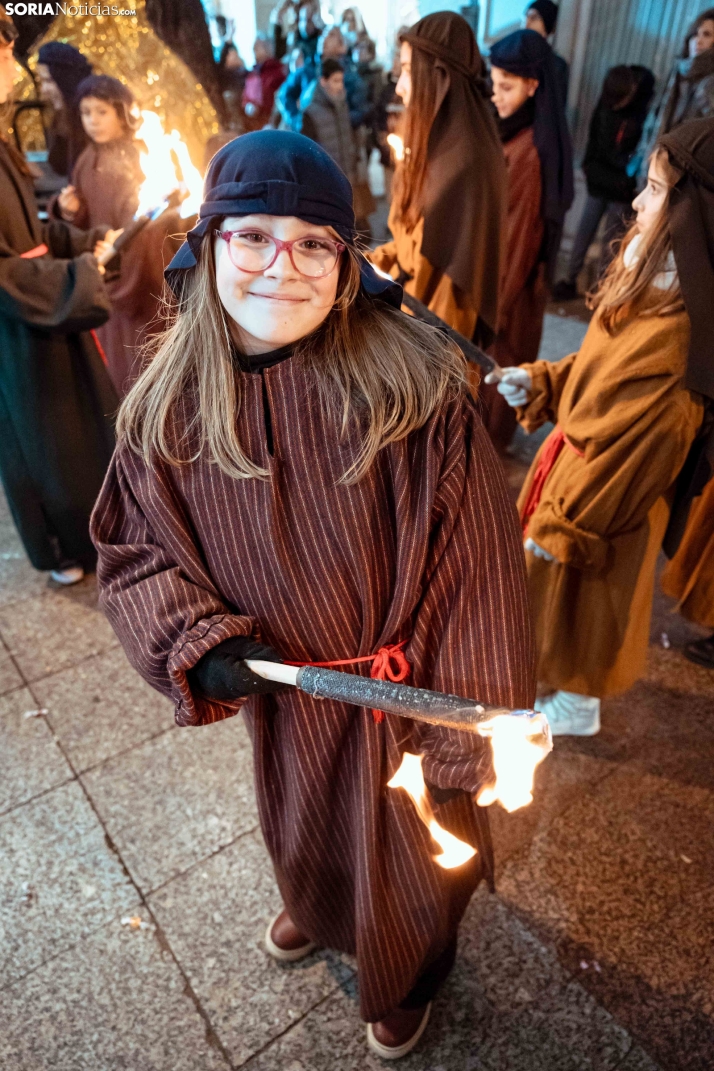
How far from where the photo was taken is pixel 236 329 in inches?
49.6

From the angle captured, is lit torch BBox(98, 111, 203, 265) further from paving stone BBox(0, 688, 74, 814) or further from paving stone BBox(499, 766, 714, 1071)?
paving stone BBox(499, 766, 714, 1071)

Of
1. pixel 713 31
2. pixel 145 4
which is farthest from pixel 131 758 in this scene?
pixel 713 31

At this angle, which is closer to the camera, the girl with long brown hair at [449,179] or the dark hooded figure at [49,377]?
the dark hooded figure at [49,377]

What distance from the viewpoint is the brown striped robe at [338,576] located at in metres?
1.23

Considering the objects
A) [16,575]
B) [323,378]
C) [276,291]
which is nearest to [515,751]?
[323,378]

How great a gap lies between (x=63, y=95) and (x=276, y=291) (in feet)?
10.4

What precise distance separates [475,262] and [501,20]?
11.0 feet

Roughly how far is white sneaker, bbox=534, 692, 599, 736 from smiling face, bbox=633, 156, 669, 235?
60.0 inches

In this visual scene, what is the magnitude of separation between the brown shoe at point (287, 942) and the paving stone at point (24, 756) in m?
0.95

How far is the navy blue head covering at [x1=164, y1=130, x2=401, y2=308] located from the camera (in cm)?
107

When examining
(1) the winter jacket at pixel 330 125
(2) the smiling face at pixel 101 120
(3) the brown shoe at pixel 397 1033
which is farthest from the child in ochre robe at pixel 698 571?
(1) the winter jacket at pixel 330 125

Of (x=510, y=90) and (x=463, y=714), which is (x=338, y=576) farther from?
(x=510, y=90)

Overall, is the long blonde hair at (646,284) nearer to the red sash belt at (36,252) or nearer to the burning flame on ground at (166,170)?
the burning flame on ground at (166,170)

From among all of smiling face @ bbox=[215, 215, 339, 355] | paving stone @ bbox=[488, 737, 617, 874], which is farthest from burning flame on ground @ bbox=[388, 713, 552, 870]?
paving stone @ bbox=[488, 737, 617, 874]
